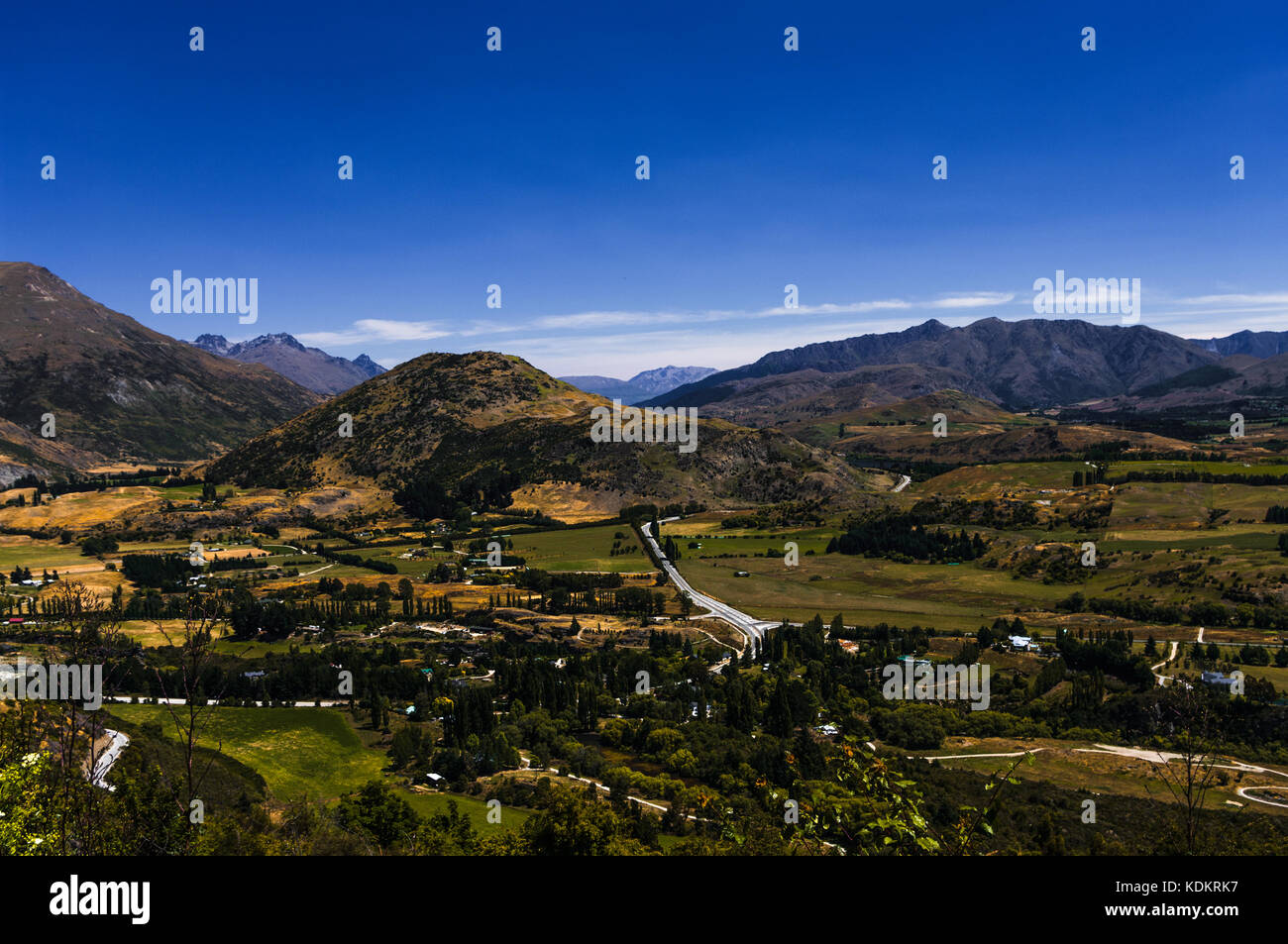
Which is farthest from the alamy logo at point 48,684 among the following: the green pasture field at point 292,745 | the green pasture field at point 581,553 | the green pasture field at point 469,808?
the green pasture field at point 581,553

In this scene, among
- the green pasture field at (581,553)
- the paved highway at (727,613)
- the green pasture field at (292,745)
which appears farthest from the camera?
the green pasture field at (581,553)
